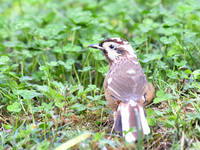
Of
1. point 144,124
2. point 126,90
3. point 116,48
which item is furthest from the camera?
point 116,48

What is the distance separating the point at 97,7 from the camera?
822 centimetres

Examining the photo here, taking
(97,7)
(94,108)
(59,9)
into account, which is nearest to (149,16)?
(97,7)

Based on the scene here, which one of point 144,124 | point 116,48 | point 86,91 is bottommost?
point 144,124

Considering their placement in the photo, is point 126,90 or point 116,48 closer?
point 126,90

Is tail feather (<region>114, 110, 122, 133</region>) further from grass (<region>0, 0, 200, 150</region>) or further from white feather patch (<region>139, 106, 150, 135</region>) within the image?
white feather patch (<region>139, 106, 150, 135</region>)

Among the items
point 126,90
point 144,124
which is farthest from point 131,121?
point 126,90

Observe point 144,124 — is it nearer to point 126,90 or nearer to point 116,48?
point 126,90

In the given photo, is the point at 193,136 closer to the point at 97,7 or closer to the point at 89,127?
the point at 89,127

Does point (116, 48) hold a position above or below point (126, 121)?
above

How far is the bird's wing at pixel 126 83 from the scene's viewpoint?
4.10 m

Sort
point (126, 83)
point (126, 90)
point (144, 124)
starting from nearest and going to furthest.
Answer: point (144, 124), point (126, 90), point (126, 83)

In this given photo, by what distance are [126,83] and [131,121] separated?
72cm

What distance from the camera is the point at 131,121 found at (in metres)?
3.76

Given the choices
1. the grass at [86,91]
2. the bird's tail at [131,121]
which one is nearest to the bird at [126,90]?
the bird's tail at [131,121]
